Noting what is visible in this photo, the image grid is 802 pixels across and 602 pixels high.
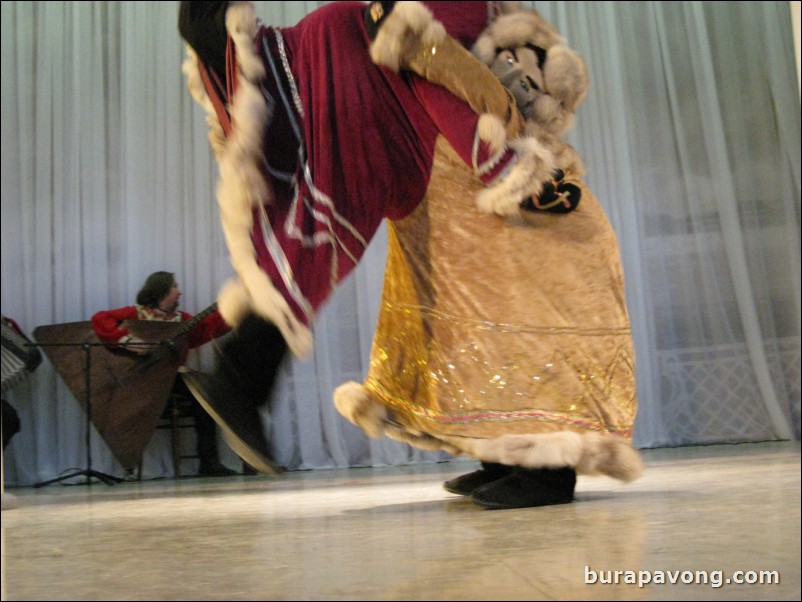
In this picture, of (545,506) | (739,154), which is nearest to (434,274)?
(545,506)

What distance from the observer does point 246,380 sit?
139 centimetres

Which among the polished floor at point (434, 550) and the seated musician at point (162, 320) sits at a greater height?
the seated musician at point (162, 320)

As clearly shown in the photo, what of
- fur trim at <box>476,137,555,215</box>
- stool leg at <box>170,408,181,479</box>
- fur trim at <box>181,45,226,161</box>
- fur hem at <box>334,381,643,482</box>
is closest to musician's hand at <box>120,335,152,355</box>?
stool leg at <box>170,408,181,479</box>

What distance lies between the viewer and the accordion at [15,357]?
3.62 metres

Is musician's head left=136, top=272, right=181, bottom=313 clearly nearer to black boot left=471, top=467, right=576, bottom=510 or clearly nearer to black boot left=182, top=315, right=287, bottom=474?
black boot left=182, top=315, right=287, bottom=474

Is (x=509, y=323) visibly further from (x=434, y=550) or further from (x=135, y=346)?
(x=135, y=346)

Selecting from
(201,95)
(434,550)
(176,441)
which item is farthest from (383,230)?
(434,550)

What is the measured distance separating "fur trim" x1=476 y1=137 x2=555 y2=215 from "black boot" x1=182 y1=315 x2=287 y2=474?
402 mm

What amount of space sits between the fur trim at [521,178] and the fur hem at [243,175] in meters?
0.36

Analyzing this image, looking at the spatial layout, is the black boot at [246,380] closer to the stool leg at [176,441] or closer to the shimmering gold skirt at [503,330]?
the shimmering gold skirt at [503,330]

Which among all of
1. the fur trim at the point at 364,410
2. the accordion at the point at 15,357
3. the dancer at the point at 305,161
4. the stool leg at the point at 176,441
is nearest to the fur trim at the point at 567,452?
the fur trim at the point at 364,410

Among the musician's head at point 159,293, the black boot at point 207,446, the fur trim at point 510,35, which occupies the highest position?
the fur trim at point 510,35

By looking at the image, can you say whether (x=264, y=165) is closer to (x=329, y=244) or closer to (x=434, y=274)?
(x=329, y=244)

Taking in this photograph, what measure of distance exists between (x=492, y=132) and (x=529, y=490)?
56 centimetres
